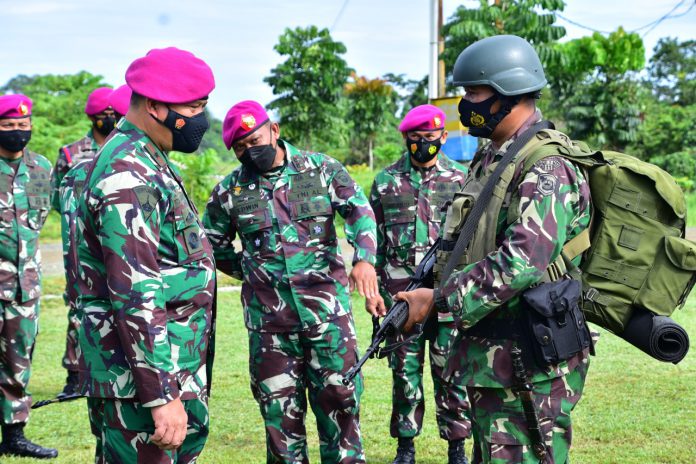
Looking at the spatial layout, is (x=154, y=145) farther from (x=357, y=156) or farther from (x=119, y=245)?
(x=357, y=156)

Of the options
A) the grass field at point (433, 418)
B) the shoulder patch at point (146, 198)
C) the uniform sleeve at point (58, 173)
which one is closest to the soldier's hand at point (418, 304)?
the shoulder patch at point (146, 198)

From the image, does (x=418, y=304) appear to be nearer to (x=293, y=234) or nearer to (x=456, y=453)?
(x=293, y=234)

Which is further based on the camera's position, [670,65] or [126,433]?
[670,65]

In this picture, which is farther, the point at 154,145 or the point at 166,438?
the point at 154,145

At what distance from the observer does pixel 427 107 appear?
19.9 feet

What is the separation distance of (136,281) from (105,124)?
156 inches

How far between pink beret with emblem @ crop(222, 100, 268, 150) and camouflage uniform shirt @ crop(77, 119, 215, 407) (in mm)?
1321

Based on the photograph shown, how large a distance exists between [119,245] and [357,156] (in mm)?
37057

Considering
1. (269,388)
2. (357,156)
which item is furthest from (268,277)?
(357,156)

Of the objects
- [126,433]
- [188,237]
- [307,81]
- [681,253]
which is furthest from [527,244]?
[307,81]

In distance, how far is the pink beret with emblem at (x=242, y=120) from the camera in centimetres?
443

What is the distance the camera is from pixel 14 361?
5.62 meters

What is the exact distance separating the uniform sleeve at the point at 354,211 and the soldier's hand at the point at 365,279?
0.08m

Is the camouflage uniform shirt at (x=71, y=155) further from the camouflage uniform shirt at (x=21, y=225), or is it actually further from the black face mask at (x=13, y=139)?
the black face mask at (x=13, y=139)
